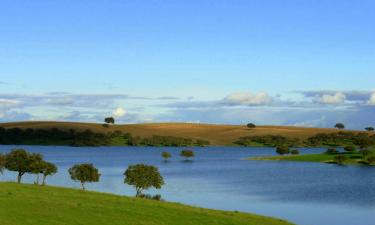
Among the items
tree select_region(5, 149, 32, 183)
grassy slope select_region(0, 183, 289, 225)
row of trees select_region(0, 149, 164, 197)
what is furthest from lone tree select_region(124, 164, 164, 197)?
grassy slope select_region(0, 183, 289, 225)

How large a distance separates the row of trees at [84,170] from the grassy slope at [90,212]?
24.8m

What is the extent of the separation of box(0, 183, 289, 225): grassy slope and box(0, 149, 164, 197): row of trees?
24765 millimetres

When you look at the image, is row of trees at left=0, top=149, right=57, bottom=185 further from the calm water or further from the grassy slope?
the grassy slope

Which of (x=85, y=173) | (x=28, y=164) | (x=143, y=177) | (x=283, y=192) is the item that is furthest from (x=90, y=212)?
(x=283, y=192)

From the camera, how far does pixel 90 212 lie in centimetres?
5144

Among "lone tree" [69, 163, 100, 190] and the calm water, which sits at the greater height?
"lone tree" [69, 163, 100, 190]

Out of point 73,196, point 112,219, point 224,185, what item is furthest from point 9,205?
point 224,185

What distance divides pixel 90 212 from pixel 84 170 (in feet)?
150

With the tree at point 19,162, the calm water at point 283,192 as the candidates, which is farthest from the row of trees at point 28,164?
the calm water at point 283,192

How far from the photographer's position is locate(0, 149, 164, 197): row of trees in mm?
90562

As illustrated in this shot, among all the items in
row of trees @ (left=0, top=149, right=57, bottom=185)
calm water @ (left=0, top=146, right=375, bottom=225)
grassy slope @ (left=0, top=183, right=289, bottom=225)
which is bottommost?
calm water @ (left=0, top=146, right=375, bottom=225)

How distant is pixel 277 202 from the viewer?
92.7 metres

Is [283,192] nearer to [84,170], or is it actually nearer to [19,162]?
[84,170]

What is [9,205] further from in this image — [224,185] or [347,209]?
[224,185]
